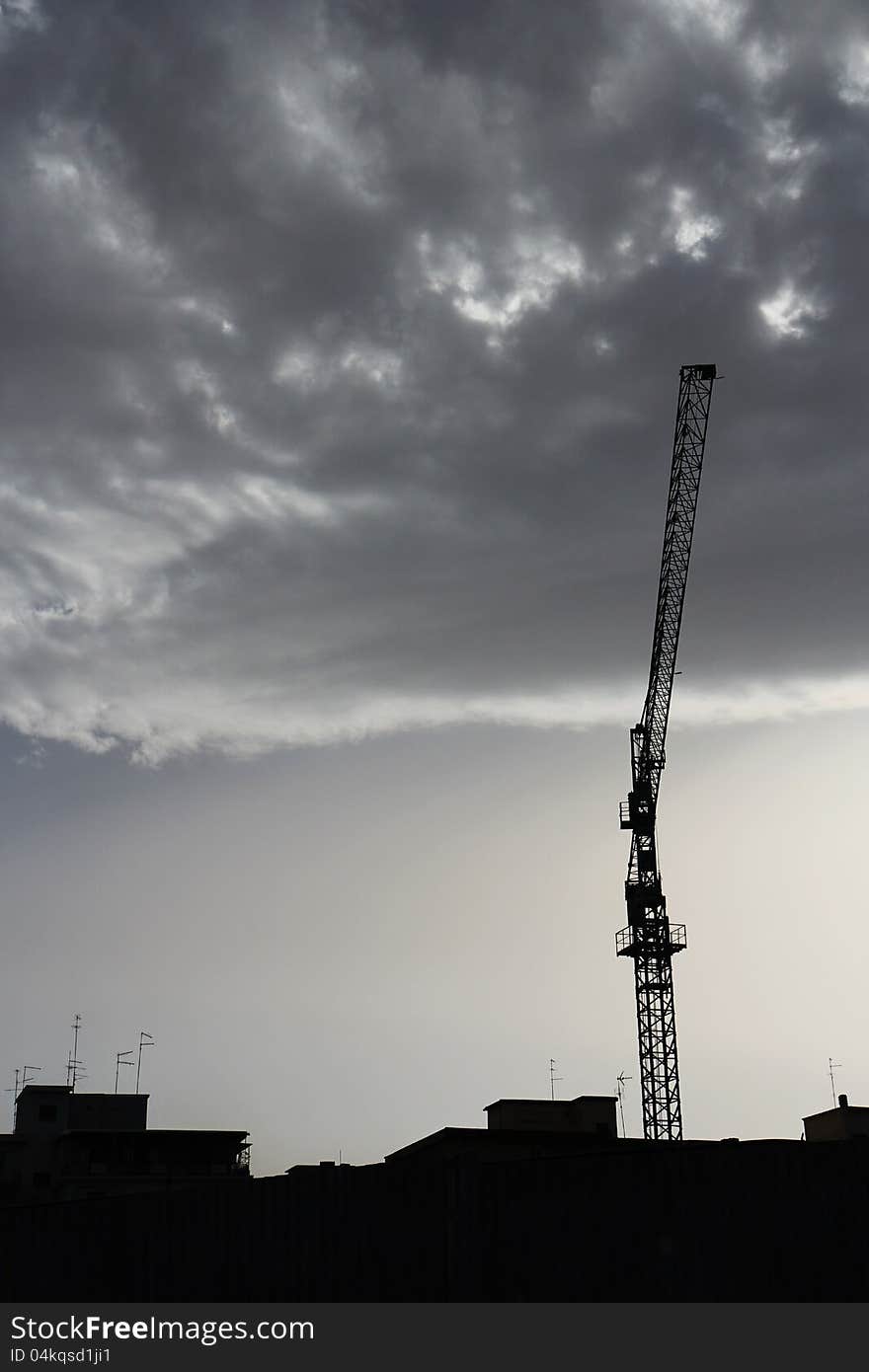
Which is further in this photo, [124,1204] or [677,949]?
[677,949]

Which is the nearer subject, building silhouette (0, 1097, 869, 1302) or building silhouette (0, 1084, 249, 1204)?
building silhouette (0, 1097, 869, 1302)

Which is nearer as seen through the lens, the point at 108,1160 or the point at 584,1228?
the point at 584,1228

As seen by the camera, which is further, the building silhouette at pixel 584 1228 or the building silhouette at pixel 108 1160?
the building silhouette at pixel 108 1160
